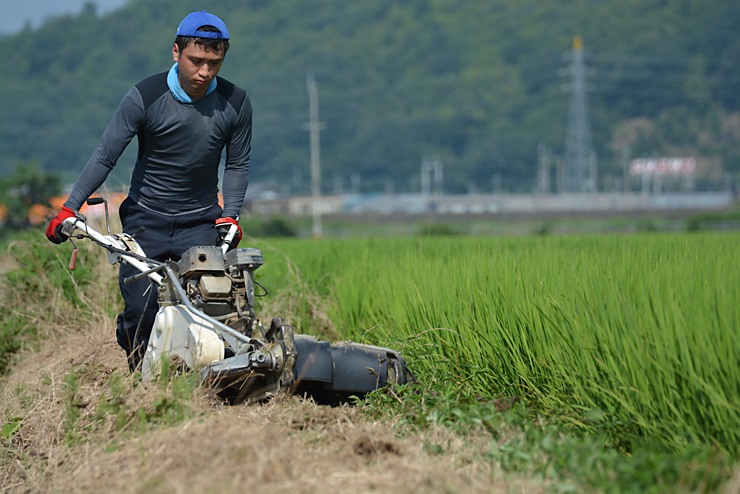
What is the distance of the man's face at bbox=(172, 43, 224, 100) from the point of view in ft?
11.4

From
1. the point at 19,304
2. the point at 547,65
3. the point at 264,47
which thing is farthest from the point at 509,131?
the point at 19,304

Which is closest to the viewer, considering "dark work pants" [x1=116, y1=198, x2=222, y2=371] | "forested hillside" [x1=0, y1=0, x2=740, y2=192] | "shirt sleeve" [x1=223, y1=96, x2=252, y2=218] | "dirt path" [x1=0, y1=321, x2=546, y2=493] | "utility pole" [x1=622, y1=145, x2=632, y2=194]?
"dirt path" [x1=0, y1=321, x2=546, y2=493]

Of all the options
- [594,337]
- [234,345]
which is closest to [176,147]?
[234,345]

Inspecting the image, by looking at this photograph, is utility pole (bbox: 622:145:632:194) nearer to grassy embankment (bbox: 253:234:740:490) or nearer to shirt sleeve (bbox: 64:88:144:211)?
grassy embankment (bbox: 253:234:740:490)

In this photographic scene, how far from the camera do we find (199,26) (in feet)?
11.3

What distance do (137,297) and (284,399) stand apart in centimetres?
106

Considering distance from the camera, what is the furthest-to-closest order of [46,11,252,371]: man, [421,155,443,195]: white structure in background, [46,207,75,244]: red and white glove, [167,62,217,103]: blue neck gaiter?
[421,155,443,195]: white structure in background
[167,62,217,103]: blue neck gaiter
[46,11,252,371]: man
[46,207,75,244]: red and white glove

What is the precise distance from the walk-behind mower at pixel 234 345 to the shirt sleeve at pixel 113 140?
19 cm

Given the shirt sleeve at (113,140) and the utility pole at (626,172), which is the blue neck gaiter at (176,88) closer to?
the shirt sleeve at (113,140)

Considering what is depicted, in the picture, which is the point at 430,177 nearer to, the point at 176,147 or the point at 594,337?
the point at 176,147

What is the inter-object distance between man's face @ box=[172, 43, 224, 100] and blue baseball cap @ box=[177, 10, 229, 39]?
59 mm

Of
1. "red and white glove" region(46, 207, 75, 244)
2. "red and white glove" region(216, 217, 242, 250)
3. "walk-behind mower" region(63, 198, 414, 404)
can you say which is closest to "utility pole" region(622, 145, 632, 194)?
"red and white glove" region(216, 217, 242, 250)

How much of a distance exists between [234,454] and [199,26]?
6.60 feet

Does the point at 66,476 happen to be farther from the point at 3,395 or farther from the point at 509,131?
the point at 509,131
